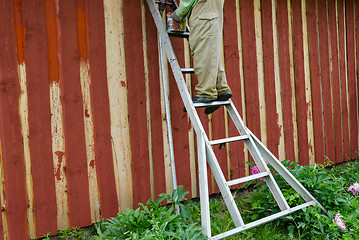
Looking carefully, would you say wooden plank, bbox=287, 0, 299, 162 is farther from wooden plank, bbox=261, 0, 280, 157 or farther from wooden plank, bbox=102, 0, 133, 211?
wooden plank, bbox=102, 0, 133, 211

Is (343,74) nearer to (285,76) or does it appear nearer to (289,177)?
(285,76)

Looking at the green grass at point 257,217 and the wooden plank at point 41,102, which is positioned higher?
the wooden plank at point 41,102

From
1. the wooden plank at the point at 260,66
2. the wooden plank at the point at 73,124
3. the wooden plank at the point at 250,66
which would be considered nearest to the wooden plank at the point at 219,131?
the wooden plank at the point at 250,66

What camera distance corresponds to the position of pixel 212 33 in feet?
8.56

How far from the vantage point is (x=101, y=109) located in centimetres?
284

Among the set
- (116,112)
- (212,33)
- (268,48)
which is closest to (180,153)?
(116,112)

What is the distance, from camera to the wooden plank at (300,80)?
14.1 ft

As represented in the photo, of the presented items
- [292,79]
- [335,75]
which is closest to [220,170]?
[292,79]

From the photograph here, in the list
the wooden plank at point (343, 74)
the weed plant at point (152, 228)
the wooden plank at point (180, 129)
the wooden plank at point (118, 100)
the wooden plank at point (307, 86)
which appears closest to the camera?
the weed plant at point (152, 228)

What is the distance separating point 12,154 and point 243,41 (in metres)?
2.64

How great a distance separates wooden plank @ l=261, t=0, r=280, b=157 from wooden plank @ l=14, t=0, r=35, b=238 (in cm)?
267

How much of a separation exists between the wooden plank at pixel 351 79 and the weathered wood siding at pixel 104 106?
4.50 feet

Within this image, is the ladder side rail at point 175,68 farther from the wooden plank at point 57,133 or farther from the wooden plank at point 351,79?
the wooden plank at point 351,79

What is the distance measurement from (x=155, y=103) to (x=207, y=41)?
2.72 feet
